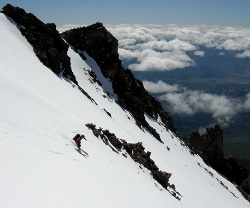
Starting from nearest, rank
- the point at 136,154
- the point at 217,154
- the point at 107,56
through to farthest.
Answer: the point at 136,154 < the point at 107,56 < the point at 217,154

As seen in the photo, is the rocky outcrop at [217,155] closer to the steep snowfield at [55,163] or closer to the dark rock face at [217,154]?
the dark rock face at [217,154]

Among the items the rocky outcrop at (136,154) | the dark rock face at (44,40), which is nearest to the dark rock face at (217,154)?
the dark rock face at (44,40)

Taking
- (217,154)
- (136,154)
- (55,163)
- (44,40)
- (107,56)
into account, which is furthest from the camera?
(217,154)

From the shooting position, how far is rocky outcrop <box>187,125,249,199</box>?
104m

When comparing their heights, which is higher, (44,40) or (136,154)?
(44,40)

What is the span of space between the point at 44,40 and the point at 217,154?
251ft

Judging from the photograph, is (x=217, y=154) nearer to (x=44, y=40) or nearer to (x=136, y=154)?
(x=44, y=40)

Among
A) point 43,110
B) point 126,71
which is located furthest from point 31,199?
point 126,71

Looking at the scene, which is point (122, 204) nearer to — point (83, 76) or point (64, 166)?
point (64, 166)

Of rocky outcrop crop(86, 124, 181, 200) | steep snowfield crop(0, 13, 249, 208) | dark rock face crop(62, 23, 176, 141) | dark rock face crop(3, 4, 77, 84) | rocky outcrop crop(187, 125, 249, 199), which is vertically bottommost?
steep snowfield crop(0, 13, 249, 208)

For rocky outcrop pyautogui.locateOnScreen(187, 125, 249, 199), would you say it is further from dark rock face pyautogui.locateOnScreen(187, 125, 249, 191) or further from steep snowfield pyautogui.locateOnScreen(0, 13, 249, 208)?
steep snowfield pyautogui.locateOnScreen(0, 13, 249, 208)

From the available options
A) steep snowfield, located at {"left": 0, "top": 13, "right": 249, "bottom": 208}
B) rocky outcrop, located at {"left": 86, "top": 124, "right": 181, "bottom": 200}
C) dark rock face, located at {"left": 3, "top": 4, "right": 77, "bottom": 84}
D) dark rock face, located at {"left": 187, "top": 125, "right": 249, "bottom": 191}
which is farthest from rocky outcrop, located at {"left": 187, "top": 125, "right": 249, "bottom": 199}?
rocky outcrop, located at {"left": 86, "top": 124, "right": 181, "bottom": 200}

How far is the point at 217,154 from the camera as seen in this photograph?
4173 inches

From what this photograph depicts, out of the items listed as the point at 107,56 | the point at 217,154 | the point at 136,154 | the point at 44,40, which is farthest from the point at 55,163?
the point at 217,154
